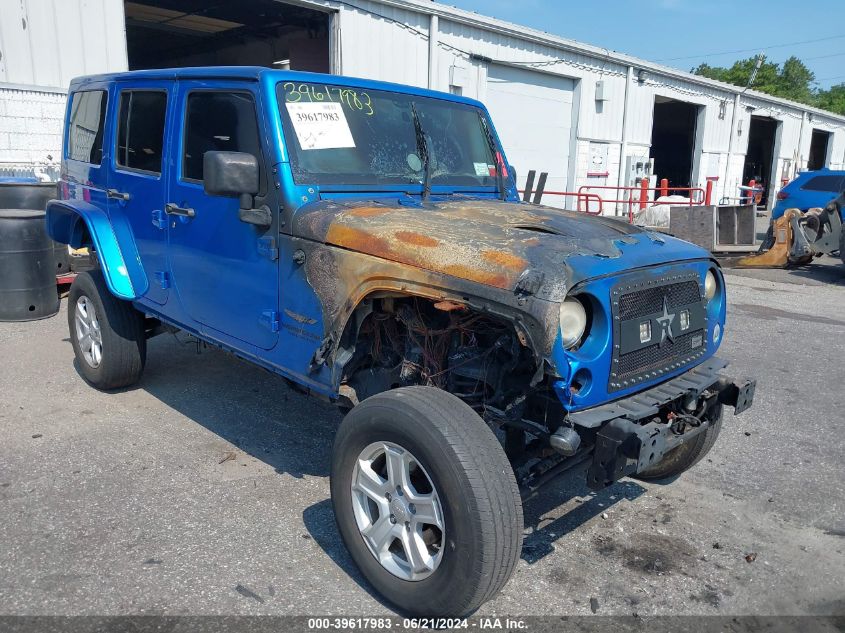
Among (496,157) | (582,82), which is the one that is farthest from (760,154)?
(496,157)

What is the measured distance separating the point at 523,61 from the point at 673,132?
20.9 meters

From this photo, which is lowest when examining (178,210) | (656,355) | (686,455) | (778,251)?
(686,455)

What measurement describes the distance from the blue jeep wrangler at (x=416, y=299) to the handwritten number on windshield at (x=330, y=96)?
0.05 feet

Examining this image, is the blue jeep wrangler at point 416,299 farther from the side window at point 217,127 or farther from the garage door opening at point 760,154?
the garage door opening at point 760,154

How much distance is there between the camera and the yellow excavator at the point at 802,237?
39.5 ft

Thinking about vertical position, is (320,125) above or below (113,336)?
above

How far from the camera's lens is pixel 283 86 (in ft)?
12.2

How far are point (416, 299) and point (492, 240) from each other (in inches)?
17.5

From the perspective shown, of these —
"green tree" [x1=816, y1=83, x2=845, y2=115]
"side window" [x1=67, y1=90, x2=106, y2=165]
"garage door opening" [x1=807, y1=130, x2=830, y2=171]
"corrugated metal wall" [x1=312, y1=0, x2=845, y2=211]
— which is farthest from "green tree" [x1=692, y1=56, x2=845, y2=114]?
"side window" [x1=67, y1=90, x2=106, y2=165]

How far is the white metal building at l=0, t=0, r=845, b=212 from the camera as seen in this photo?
9258mm

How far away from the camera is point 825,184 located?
14.1 m

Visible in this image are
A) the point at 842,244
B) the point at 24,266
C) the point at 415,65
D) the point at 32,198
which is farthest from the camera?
the point at 415,65

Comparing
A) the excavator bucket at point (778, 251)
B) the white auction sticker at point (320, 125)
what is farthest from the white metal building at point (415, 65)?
the white auction sticker at point (320, 125)

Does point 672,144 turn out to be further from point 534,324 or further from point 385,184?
point 534,324
